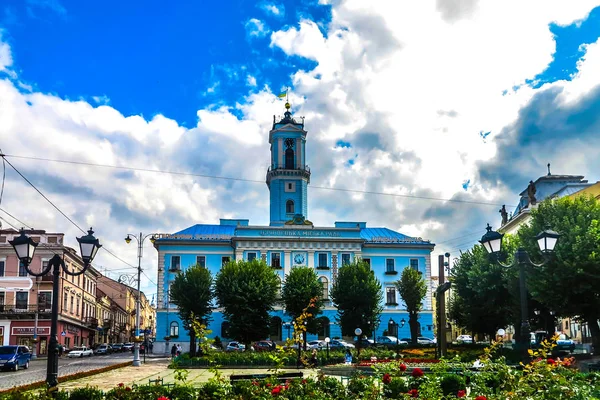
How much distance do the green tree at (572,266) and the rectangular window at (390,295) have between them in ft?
111

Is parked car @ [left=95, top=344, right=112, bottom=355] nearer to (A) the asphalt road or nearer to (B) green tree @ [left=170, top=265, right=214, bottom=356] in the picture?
(A) the asphalt road

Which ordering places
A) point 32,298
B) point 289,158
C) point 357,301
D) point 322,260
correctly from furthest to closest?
1. point 289,158
2. point 322,260
3. point 32,298
4. point 357,301

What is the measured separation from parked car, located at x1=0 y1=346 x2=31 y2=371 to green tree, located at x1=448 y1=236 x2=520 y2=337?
29.0m

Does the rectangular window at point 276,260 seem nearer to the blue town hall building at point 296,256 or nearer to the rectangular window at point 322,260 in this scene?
the blue town hall building at point 296,256

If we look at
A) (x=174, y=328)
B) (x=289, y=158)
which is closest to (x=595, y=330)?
(x=174, y=328)

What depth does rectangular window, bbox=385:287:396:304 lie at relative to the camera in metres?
65.9

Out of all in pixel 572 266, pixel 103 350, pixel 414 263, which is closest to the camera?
pixel 572 266

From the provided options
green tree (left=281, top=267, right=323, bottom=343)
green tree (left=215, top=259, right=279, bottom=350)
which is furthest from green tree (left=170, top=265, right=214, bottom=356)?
green tree (left=281, top=267, right=323, bottom=343)

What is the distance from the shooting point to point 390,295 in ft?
217

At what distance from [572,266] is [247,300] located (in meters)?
26.7

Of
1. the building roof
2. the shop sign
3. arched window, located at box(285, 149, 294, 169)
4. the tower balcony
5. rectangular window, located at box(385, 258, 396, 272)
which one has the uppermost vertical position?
arched window, located at box(285, 149, 294, 169)

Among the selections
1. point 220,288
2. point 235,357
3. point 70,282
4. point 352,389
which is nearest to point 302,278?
point 220,288

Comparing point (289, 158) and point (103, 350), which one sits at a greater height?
point (289, 158)

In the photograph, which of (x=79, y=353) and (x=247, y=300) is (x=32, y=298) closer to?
(x=79, y=353)
